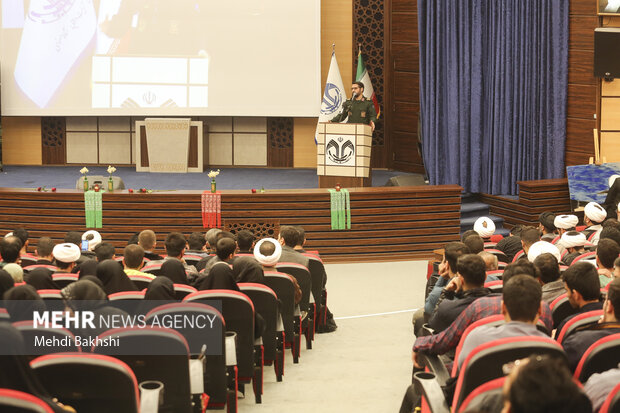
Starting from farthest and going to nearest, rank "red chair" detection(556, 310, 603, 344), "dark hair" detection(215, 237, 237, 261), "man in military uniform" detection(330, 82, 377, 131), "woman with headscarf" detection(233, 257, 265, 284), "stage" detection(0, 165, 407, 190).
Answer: "stage" detection(0, 165, 407, 190), "man in military uniform" detection(330, 82, 377, 131), "dark hair" detection(215, 237, 237, 261), "woman with headscarf" detection(233, 257, 265, 284), "red chair" detection(556, 310, 603, 344)

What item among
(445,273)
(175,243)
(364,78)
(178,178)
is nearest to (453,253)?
(445,273)

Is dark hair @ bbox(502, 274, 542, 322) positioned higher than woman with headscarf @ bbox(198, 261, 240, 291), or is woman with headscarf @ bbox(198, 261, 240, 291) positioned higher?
dark hair @ bbox(502, 274, 542, 322)

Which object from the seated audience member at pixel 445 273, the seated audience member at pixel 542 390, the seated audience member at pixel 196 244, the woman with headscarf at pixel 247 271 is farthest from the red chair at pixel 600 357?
the seated audience member at pixel 196 244

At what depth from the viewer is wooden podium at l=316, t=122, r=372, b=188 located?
1035 centimetres

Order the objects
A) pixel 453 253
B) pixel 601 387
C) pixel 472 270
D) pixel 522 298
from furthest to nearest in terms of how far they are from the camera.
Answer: pixel 453 253, pixel 472 270, pixel 522 298, pixel 601 387

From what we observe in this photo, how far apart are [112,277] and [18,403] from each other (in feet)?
7.10

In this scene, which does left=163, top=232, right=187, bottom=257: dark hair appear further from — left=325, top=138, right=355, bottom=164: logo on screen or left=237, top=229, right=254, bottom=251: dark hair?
left=325, top=138, right=355, bottom=164: logo on screen

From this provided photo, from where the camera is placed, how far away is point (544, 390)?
184 centimetres

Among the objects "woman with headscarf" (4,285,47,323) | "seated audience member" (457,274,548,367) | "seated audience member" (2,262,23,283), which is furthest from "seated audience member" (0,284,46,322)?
"seated audience member" (457,274,548,367)

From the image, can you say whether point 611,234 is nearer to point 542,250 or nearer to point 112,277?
point 542,250

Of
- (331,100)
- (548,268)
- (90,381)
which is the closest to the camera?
(90,381)

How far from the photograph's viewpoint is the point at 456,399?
3002 mm

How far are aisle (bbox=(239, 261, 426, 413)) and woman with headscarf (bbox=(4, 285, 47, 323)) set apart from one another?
5.00 ft

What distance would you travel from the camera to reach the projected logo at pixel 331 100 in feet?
41.2
